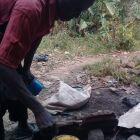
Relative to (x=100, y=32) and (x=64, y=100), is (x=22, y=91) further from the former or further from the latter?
(x=100, y=32)

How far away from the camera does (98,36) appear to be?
7.73 m

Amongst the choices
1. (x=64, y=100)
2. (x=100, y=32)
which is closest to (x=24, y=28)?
(x=64, y=100)

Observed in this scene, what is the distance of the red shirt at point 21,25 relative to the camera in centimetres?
291

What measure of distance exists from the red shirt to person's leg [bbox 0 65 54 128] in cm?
7

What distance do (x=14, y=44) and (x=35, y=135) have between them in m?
1.10

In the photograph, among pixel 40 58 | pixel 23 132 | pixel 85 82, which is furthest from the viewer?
pixel 40 58

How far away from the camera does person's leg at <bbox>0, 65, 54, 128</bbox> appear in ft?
9.98

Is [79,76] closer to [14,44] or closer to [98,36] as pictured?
[98,36]

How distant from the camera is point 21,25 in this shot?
9.57 feet

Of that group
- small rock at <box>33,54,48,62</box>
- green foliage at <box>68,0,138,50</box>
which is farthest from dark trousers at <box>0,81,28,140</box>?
green foliage at <box>68,0,138,50</box>

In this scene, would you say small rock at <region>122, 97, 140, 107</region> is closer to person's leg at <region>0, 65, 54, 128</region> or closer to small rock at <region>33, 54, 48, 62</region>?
person's leg at <region>0, 65, 54, 128</region>

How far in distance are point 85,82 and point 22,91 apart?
8.73 ft

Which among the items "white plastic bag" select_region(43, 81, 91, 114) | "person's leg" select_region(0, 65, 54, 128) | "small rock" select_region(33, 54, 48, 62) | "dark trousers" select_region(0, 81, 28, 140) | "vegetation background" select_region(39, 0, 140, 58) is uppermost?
"person's leg" select_region(0, 65, 54, 128)

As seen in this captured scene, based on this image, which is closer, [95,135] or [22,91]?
[22,91]
